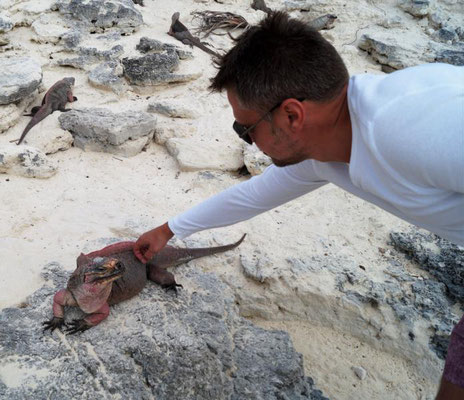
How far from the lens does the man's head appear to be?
58.6 inches

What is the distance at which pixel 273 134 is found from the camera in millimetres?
1617

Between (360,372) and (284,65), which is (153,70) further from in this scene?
(284,65)

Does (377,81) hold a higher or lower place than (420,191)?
higher

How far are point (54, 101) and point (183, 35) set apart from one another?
2.37 m

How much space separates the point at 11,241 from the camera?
2.94 meters

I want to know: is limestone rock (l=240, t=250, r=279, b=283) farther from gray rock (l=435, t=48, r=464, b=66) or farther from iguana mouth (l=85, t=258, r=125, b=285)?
gray rock (l=435, t=48, r=464, b=66)

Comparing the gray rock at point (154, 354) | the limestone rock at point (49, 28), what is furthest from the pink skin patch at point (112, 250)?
the limestone rock at point (49, 28)

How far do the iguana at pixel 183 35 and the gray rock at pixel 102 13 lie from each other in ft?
1.72

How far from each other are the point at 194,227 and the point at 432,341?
5.70ft

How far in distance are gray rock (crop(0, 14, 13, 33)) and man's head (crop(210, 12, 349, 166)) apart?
5283 mm

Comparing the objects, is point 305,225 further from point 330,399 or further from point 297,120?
point 297,120

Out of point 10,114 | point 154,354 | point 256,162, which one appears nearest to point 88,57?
point 10,114

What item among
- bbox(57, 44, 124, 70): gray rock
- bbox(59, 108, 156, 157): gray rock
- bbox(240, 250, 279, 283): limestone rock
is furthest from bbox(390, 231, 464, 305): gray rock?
bbox(57, 44, 124, 70): gray rock

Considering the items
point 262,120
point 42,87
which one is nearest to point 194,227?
point 262,120
